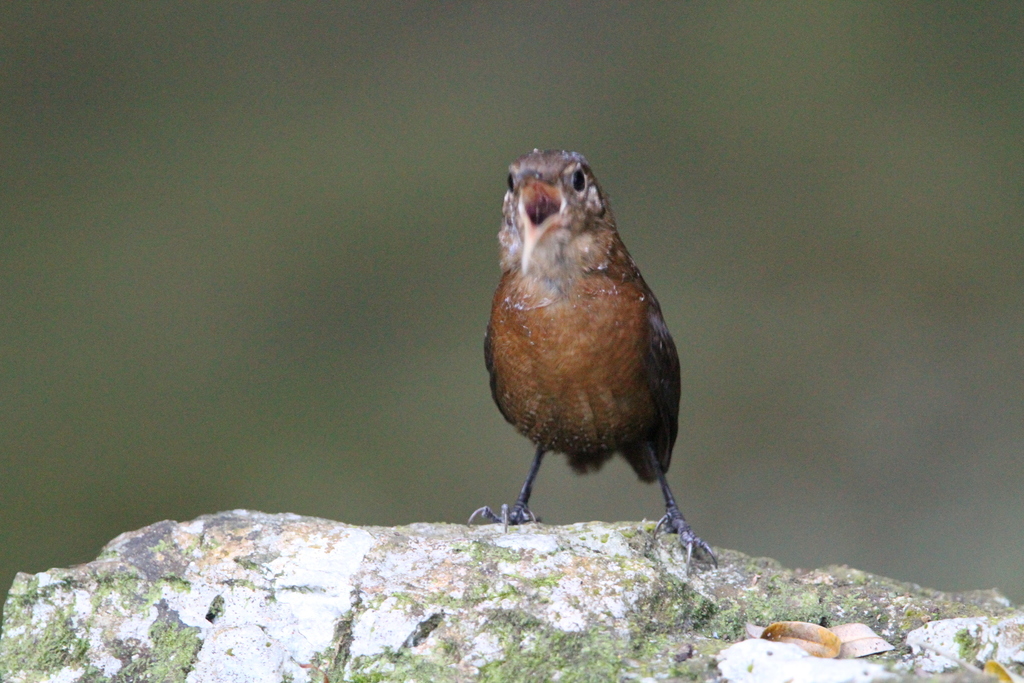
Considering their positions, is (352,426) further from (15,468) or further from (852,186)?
(852,186)

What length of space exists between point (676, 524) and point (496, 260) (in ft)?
9.17

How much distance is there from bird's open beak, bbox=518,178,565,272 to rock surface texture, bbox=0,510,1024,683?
707mm

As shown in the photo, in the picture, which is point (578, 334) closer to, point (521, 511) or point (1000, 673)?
point (521, 511)

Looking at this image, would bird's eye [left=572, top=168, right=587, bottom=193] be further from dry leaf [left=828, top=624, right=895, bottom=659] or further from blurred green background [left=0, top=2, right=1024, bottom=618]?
blurred green background [left=0, top=2, right=1024, bottom=618]

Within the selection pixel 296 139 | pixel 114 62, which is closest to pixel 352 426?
pixel 296 139

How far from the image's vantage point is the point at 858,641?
97.9 inches

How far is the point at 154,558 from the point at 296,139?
12.0 ft

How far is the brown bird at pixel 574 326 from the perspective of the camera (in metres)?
3.00

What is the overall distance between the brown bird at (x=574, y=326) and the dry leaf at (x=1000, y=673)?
942 millimetres

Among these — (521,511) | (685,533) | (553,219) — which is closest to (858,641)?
(685,533)

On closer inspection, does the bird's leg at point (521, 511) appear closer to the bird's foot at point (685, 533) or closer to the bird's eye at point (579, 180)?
the bird's foot at point (685, 533)

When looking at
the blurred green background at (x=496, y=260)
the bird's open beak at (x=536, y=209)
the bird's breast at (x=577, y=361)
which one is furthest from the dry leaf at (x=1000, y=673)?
the blurred green background at (x=496, y=260)

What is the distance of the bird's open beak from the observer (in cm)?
285

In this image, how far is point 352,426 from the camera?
19.4 feet
